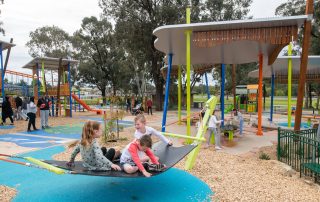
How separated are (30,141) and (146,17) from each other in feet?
60.8

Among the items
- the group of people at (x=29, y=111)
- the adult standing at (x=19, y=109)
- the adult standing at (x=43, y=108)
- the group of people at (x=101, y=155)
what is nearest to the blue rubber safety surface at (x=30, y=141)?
the group of people at (x=29, y=111)

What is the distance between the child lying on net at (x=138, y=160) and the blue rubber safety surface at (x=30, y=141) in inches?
218

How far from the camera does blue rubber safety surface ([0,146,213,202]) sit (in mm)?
4328

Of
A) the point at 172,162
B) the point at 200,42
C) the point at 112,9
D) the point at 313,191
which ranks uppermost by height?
the point at 112,9

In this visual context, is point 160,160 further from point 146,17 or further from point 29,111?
point 146,17

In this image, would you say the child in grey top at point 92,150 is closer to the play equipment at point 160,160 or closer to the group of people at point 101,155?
the group of people at point 101,155

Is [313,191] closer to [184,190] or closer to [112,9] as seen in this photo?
[184,190]

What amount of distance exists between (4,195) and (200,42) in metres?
5.99

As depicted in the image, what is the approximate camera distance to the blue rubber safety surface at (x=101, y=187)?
14.2ft

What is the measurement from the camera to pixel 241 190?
15.0ft

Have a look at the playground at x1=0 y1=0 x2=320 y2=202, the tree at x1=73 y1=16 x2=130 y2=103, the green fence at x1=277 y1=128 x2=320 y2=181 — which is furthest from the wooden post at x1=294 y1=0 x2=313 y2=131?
the tree at x1=73 y1=16 x2=130 y2=103

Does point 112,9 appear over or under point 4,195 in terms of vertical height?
over

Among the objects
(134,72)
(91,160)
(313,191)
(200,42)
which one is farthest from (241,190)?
(134,72)

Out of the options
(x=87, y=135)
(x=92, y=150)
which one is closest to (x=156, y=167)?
(x=92, y=150)
